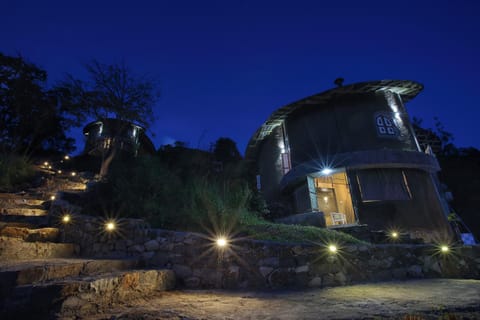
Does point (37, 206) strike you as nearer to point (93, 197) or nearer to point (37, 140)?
point (93, 197)

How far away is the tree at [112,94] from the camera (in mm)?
13836

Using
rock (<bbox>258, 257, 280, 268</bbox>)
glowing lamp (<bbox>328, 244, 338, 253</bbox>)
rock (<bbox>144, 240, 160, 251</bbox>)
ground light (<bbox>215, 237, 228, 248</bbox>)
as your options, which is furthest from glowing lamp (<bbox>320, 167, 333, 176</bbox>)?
rock (<bbox>144, 240, 160, 251</bbox>)

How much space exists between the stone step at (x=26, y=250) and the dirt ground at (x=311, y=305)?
2.41m

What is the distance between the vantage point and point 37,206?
6211mm

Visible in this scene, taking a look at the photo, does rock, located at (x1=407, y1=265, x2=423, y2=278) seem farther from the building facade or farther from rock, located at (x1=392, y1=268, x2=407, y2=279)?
the building facade

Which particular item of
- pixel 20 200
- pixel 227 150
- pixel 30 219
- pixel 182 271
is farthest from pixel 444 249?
pixel 227 150

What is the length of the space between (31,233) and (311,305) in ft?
16.9

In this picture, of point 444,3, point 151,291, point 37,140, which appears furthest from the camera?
point 444,3

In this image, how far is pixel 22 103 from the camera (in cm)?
1423

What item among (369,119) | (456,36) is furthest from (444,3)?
(369,119)

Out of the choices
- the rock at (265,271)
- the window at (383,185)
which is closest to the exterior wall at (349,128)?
the window at (383,185)

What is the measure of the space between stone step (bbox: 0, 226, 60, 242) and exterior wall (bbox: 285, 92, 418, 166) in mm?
10102

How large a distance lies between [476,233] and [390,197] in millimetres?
11220

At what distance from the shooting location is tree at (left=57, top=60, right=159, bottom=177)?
13.8 m
